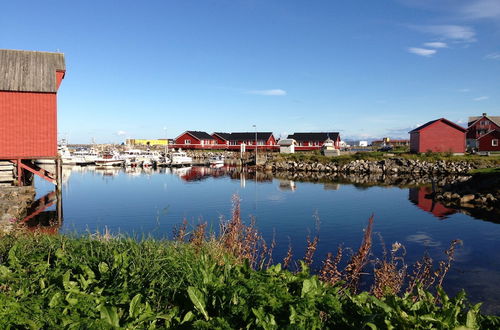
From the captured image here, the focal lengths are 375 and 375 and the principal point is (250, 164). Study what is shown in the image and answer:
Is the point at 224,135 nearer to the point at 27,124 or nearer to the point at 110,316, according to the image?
the point at 27,124

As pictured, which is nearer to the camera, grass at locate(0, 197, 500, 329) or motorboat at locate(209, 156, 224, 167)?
grass at locate(0, 197, 500, 329)

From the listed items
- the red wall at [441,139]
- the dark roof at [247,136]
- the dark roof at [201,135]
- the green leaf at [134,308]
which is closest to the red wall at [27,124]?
the green leaf at [134,308]

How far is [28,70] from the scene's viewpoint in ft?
91.5

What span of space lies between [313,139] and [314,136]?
4.95ft

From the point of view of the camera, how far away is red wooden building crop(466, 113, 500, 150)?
8824 cm

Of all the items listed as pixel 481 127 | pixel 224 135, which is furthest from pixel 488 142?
pixel 224 135

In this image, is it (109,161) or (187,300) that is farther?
(109,161)

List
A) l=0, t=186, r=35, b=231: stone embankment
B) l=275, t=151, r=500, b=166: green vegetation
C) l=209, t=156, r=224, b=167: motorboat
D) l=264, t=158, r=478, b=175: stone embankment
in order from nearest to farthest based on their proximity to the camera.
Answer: l=0, t=186, r=35, b=231: stone embankment < l=275, t=151, r=500, b=166: green vegetation < l=264, t=158, r=478, b=175: stone embankment < l=209, t=156, r=224, b=167: motorboat

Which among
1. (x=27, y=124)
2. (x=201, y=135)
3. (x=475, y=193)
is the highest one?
(x=201, y=135)

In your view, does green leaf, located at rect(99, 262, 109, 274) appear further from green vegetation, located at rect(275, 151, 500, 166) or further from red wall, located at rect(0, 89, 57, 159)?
green vegetation, located at rect(275, 151, 500, 166)

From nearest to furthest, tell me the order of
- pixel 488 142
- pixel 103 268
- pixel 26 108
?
pixel 103 268 < pixel 26 108 < pixel 488 142

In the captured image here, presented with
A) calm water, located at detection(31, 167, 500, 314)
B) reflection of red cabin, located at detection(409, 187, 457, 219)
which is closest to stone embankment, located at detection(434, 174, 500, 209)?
reflection of red cabin, located at detection(409, 187, 457, 219)

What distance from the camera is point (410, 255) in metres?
17.8

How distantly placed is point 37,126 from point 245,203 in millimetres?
17233
